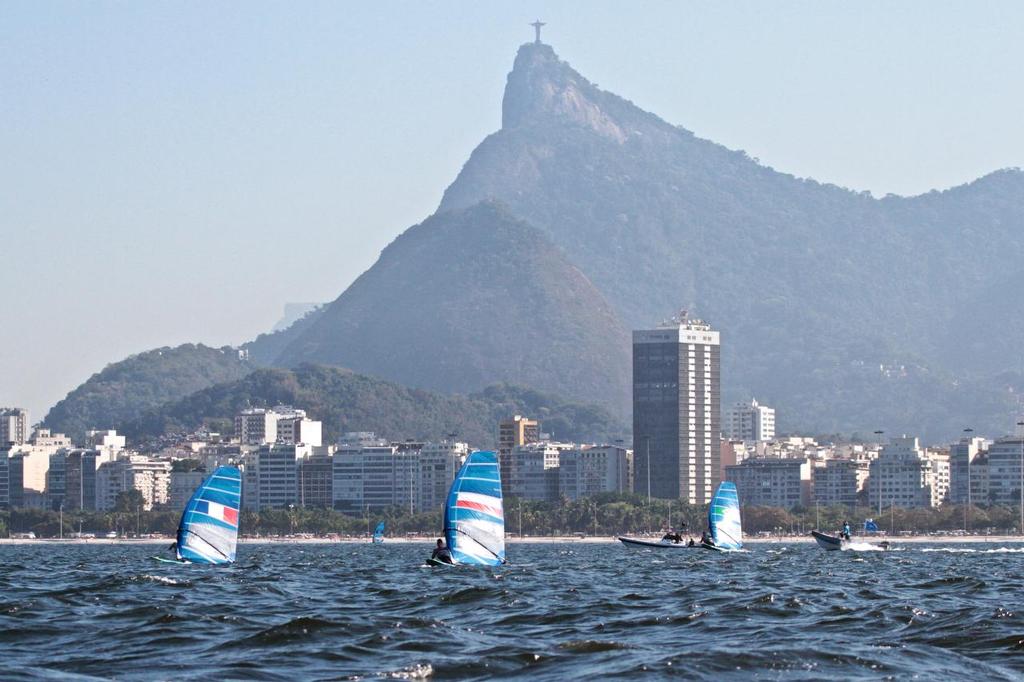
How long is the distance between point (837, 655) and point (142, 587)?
36.7 metres

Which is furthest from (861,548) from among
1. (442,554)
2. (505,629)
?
(505,629)

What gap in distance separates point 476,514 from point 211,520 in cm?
1362

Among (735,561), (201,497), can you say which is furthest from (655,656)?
(735,561)

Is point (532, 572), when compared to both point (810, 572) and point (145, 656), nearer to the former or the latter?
point (810, 572)

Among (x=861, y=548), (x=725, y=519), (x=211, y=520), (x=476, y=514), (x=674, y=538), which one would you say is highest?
(x=476, y=514)

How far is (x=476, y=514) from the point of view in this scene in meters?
101

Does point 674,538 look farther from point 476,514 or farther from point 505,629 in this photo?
point 505,629

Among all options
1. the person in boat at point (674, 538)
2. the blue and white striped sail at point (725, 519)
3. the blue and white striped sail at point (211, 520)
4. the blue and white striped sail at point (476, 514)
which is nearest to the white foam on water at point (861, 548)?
the blue and white striped sail at point (725, 519)

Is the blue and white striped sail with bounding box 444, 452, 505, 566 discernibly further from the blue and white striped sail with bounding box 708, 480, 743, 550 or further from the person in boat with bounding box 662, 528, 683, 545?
the blue and white striped sail with bounding box 708, 480, 743, 550

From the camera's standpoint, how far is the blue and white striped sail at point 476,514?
10019 centimetres

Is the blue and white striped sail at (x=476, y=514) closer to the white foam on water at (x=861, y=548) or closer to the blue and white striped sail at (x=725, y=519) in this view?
the blue and white striped sail at (x=725, y=519)

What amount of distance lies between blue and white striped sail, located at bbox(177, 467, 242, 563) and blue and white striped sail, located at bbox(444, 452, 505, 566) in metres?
11.5

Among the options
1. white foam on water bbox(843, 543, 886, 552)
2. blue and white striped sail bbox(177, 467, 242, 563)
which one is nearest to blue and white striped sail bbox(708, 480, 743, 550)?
white foam on water bbox(843, 543, 886, 552)

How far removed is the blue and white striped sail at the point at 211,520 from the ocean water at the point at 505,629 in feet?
42.0
